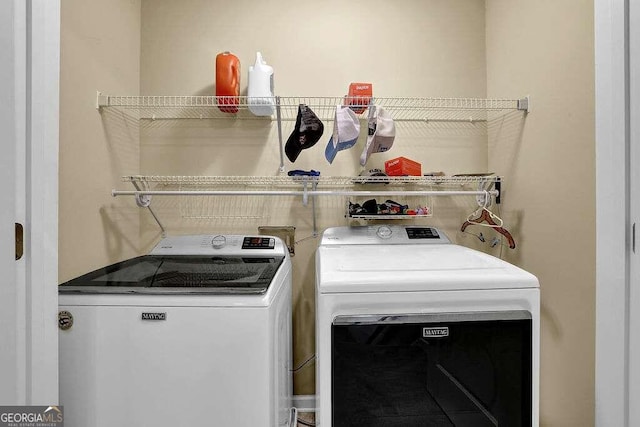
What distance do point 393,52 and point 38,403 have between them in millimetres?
2417

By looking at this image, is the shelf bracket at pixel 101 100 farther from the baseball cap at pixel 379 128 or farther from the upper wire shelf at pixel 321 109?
the baseball cap at pixel 379 128

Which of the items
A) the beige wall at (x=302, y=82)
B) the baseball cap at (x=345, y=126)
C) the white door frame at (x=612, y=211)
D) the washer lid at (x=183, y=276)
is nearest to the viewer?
the white door frame at (x=612, y=211)

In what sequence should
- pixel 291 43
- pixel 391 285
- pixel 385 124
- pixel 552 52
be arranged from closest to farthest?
pixel 391 285 < pixel 552 52 < pixel 385 124 < pixel 291 43

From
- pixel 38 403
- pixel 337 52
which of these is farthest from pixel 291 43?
pixel 38 403

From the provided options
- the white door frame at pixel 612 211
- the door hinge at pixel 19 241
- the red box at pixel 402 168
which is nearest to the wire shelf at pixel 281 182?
the red box at pixel 402 168

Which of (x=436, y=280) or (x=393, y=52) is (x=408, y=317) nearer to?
(x=436, y=280)

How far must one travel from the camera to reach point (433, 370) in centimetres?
118

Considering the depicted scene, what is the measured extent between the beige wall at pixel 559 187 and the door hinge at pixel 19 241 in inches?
77.4

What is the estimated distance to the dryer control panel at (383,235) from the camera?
183 cm

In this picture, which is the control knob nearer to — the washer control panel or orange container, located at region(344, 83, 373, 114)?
the washer control panel

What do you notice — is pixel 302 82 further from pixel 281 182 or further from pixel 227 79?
pixel 281 182

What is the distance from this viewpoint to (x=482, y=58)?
2.15 metres

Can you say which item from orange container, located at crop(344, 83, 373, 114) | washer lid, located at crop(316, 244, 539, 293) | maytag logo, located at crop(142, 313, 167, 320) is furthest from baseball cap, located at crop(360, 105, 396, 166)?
maytag logo, located at crop(142, 313, 167, 320)

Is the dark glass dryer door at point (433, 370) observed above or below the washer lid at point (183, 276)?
below
